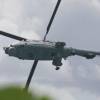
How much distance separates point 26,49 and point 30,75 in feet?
A: 41.3

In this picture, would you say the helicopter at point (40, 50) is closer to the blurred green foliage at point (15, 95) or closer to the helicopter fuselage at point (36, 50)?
the helicopter fuselage at point (36, 50)

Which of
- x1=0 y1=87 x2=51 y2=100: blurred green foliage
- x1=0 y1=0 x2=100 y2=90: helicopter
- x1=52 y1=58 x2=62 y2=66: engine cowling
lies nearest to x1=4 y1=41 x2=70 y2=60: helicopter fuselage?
x1=0 y1=0 x2=100 y2=90: helicopter

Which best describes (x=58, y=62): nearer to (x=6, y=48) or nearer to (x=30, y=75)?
(x=6, y=48)

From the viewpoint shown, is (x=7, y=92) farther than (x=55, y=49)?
No

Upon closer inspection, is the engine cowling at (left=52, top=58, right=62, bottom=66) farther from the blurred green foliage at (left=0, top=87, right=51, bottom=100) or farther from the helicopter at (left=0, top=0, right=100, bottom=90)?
the blurred green foliage at (left=0, top=87, right=51, bottom=100)

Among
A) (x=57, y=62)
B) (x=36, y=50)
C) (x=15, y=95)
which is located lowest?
(x=36, y=50)

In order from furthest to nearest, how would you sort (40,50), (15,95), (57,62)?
(40,50) < (57,62) < (15,95)

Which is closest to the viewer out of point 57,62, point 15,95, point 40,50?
point 15,95

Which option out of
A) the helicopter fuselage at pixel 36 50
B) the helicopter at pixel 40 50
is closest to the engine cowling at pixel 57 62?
the helicopter at pixel 40 50

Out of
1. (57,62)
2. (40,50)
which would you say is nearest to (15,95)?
(57,62)

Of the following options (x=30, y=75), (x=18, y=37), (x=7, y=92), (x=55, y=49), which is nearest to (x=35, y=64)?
(x=30, y=75)

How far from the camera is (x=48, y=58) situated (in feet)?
196

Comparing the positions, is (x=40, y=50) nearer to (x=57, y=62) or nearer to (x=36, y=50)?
(x=36, y=50)

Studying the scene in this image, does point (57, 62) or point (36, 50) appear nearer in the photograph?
point (57, 62)
